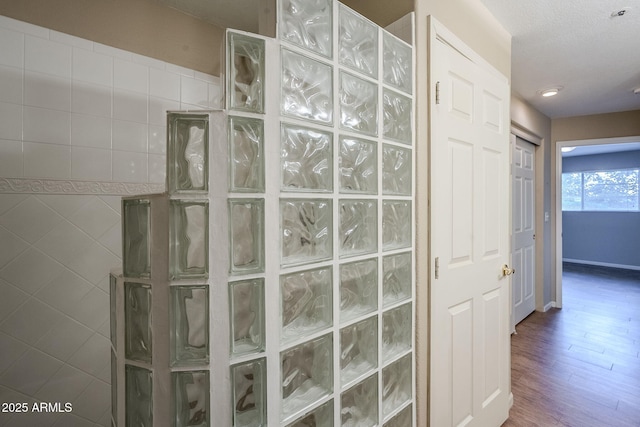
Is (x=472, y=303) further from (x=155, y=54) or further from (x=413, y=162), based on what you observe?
(x=155, y=54)

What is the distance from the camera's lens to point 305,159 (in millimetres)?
888

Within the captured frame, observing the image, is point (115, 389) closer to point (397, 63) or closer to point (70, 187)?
point (70, 187)

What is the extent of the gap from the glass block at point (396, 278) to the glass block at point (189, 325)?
2.17 feet

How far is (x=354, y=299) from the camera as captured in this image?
40.6 inches

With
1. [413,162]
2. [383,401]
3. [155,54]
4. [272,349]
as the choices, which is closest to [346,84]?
[413,162]

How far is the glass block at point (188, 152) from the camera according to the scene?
0.71 meters

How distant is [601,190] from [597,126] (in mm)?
3480

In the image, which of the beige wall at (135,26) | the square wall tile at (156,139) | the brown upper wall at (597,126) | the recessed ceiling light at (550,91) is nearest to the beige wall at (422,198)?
the beige wall at (135,26)

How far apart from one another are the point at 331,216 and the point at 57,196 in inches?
53.5

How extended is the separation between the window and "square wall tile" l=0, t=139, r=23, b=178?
8.64 m

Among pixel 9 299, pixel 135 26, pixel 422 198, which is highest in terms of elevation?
pixel 135 26

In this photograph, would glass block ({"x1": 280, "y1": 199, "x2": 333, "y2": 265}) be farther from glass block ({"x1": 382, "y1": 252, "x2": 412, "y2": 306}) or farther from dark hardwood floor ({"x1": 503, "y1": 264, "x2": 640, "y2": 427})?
dark hardwood floor ({"x1": 503, "y1": 264, "x2": 640, "y2": 427})

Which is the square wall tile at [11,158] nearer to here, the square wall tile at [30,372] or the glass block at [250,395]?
the square wall tile at [30,372]

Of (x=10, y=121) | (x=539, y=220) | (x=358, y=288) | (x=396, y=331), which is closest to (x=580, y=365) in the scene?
(x=539, y=220)
